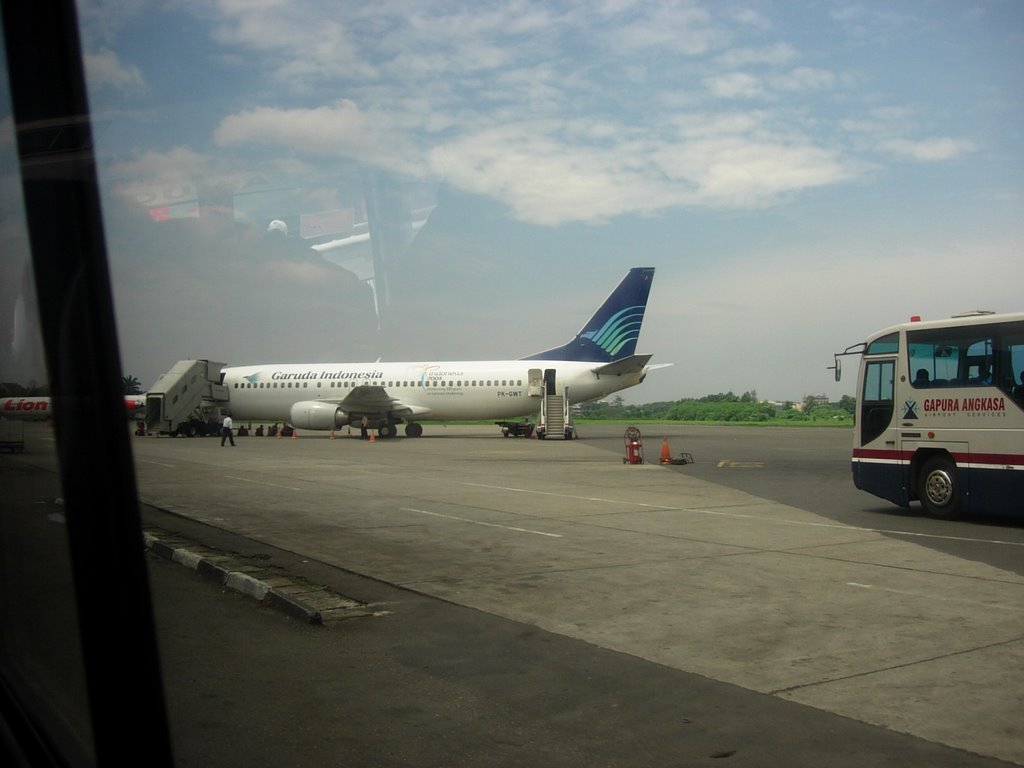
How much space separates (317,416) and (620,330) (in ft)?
41.8

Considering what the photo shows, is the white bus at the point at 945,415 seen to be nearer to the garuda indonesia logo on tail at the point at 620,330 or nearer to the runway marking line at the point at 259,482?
the runway marking line at the point at 259,482

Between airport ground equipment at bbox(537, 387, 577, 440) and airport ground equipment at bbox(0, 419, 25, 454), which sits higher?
airport ground equipment at bbox(0, 419, 25, 454)

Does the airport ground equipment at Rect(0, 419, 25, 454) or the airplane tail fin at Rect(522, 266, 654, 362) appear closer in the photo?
the airport ground equipment at Rect(0, 419, 25, 454)

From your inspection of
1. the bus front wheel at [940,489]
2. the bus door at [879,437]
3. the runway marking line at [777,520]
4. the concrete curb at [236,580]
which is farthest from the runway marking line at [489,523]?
the bus front wheel at [940,489]

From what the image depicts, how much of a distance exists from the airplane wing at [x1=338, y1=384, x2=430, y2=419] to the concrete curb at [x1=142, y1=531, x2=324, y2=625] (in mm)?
26988

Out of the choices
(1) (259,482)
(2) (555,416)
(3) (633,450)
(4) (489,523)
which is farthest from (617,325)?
(4) (489,523)

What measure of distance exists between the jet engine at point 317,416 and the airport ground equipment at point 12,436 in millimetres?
32970

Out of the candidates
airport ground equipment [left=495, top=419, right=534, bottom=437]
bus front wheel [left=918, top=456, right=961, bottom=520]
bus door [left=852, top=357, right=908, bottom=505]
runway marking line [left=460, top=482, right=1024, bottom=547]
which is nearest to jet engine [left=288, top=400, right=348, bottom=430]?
airport ground equipment [left=495, top=419, right=534, bottom=437]

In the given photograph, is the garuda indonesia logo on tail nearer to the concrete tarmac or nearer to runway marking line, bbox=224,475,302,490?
runway marking line, bbox=224,475,302,490

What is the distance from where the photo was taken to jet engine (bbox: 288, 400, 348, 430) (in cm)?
3753

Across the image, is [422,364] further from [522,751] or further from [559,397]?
[522,751]

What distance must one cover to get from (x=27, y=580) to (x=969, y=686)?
4.79 meters

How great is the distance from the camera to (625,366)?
120 feet

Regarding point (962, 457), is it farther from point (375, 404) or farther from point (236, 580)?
point (375, 404)
